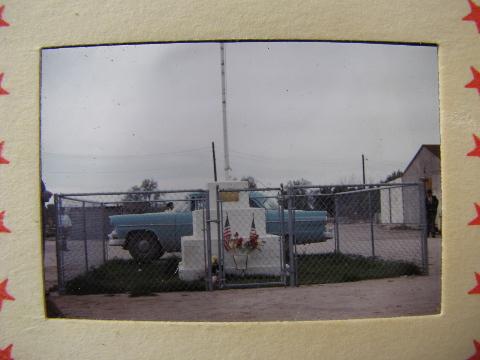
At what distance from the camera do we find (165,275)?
3324 millimetres

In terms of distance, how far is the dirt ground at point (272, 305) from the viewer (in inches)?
115

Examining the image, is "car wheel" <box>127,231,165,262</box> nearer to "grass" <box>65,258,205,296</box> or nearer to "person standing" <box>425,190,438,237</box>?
"grass" <box>65,258,205,296</box>

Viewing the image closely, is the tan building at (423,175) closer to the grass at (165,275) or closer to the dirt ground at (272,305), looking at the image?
the dirt ground at (272,305)

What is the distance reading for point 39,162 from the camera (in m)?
2.89

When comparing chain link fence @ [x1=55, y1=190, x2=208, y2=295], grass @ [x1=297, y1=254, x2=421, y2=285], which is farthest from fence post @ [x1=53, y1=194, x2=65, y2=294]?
grass @ [x1=297, y1=254, x2=421, y2=285]

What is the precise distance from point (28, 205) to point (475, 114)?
3.16 metres

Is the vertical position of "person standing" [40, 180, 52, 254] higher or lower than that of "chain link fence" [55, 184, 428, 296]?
higher

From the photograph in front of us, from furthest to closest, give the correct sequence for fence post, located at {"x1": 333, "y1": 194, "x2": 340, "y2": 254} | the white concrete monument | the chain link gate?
1. the chain link gate
2. the white concrete monument
3. fence post, located at {"x1": 333, "y1": 194, "x2": 340, "y2": 254}

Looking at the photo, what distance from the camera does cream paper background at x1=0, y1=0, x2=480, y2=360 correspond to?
9.25 feet

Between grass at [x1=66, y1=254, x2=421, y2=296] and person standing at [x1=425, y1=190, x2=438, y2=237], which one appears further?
grass at [x1=66, y1=254, x2=421, y2=296]

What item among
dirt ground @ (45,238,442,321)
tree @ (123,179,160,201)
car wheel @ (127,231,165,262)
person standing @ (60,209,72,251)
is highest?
tree @ (123,179,160,201)

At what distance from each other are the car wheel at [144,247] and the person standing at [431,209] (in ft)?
7.25

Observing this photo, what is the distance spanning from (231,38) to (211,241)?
10.2ft

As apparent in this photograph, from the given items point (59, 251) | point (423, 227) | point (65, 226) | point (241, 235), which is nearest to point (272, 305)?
point (423, 227)
